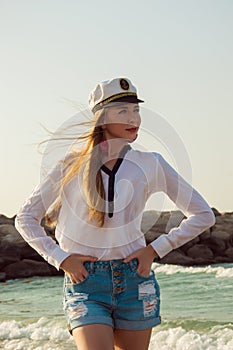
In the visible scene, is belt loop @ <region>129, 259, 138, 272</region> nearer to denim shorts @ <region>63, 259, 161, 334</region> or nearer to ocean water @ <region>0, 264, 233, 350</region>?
denim shorts @ <region>63, 259, 161, 334</region>

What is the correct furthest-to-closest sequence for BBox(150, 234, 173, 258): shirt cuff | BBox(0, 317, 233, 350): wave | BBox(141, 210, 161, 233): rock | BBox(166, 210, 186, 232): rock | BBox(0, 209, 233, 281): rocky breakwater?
BBox(0, 209, 233, 281): rocky breakwater, BBox(0, 317, 233, 350): wave, BBox(166, 210, 186, 232): rock, BBox(141, 210, 161, 233): rock, BBox(150, 234, 173, 258): shirt cuff

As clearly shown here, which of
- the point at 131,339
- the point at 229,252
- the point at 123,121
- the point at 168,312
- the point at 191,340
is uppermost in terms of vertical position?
the point at 123,121

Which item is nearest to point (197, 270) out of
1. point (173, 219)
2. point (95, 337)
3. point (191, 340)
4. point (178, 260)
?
point (178, 260)

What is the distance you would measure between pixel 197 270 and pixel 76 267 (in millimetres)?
16985

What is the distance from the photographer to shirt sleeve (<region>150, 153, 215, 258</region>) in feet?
10.3

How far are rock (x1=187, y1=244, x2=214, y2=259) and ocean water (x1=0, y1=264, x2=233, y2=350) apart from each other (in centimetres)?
58

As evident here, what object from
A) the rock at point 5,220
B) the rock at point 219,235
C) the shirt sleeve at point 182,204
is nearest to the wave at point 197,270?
the rock at point 219,235

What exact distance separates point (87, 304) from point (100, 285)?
0.27 ft

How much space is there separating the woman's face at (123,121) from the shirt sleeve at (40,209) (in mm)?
207

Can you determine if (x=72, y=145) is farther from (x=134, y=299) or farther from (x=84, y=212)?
(x=134, y=299)

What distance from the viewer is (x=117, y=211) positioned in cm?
305

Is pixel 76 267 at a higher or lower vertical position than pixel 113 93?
lower

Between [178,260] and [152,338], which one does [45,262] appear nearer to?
[178,260]

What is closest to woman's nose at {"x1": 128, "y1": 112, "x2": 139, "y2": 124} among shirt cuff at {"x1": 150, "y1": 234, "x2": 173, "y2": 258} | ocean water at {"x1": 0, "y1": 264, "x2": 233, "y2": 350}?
shirt cuff at {"x1": 150, "y1": 234, "x2": 173, "y2": 258}
